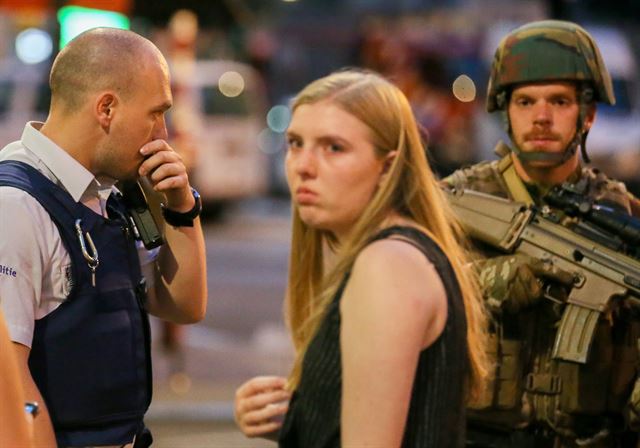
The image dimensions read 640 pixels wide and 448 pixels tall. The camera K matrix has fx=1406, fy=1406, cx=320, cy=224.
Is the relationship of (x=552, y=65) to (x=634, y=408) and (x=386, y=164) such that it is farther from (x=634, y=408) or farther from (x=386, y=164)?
(x=386, y=164)

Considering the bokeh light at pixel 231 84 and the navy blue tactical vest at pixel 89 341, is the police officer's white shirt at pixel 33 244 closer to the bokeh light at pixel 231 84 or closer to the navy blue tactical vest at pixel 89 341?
the navy blue tactical vest at pixel 89 341

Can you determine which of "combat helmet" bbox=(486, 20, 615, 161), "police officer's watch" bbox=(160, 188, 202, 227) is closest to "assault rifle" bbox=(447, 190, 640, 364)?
"combat helmet" bbox=(486, 20, 615, 161)

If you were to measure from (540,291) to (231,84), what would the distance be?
2087 cm

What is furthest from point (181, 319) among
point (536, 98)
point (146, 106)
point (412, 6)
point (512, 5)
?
point (412, 6)

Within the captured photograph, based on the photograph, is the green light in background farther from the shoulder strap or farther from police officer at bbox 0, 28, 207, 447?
police officer at bbox 0, 28, 207, 447

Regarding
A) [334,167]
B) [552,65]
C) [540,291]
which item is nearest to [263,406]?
[334,167]

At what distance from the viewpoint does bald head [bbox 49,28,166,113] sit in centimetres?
371

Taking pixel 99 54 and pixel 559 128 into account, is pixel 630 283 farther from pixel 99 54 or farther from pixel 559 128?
pixel 99 54

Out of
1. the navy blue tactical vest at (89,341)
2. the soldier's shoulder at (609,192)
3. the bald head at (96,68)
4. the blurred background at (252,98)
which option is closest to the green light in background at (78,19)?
the blurred background at (252,98)

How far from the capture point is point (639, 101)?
26.7m

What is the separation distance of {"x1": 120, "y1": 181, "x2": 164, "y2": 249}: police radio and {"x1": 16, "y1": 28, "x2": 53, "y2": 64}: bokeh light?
2344 centimetres

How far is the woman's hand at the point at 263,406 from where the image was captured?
3.14 m

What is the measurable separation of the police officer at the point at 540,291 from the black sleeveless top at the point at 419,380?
135 cm

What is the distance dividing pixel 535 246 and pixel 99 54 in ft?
5.42
